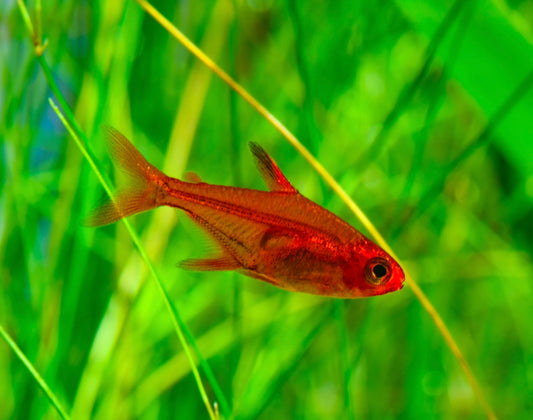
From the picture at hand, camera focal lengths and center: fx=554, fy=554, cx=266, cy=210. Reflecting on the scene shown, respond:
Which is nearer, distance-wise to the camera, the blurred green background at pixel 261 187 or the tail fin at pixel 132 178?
the tail fin at pixel 132 178

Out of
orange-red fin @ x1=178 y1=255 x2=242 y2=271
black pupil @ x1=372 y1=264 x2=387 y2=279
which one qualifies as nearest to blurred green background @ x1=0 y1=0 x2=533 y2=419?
orange-red fin @ x1=178 y1=255 x2=242 y2=271

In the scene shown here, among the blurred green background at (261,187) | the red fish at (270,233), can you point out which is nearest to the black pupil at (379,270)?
the red fish at (270,233)

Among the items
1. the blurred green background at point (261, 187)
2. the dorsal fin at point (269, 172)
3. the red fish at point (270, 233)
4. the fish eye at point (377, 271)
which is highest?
the blurred green background at point (261, 187)

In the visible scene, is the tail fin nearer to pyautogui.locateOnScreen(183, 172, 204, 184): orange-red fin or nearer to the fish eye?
pyautogui.locateOnScreen(183, 172, 204, 184): orange-red fin

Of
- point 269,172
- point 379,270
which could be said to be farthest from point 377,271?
point 269,172

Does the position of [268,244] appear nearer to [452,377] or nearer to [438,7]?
[438,7]

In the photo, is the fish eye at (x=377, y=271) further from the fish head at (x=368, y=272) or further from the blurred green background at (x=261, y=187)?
the blurred green background at (x=261, y=187)

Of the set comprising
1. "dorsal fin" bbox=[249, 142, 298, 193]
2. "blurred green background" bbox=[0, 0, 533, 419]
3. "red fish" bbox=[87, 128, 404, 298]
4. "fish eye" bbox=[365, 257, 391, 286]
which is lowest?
"fish eye" bbox=[365, 257, 391, 286]

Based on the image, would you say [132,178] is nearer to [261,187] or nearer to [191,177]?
[191,177]
